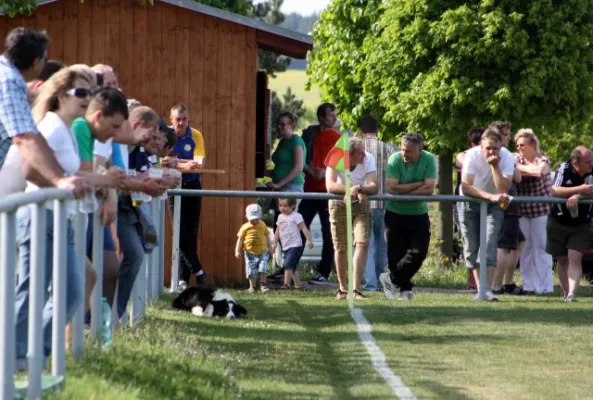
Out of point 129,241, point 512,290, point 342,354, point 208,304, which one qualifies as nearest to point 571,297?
point 512,290

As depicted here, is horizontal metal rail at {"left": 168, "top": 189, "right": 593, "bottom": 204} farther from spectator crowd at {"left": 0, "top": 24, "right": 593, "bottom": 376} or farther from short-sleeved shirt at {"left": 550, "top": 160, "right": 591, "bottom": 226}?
short-sleeved shirt at {"left": 550, "top": 160, "right": 591, "bottom": 226}

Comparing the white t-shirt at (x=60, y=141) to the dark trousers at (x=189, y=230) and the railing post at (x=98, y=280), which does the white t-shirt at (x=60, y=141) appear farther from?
the dark trousers at (x=189, y=230)

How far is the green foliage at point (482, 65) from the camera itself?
84.5ft

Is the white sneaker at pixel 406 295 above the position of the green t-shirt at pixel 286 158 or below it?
below

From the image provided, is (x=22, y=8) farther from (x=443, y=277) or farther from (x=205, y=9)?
(x=443, y=277)

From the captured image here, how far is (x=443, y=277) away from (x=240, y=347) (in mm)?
9666

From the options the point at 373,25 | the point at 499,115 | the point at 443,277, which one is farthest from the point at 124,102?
the point at 373,25

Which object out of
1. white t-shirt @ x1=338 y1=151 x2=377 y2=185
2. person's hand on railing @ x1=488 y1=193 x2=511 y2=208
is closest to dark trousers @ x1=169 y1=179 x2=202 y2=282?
white t-shirt @ x1=338 y1=151 x2=377 y2=185

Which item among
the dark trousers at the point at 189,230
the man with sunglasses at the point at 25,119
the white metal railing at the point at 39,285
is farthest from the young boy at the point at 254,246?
the man with sunglasses at the point at 25,119

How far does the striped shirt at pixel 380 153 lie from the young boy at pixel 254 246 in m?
1.48

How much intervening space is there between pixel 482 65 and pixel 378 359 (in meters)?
16.8

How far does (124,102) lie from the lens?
352 inches

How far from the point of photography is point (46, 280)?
797 cm

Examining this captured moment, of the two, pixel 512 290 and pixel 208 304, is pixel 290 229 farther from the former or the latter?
pixel 208 304
